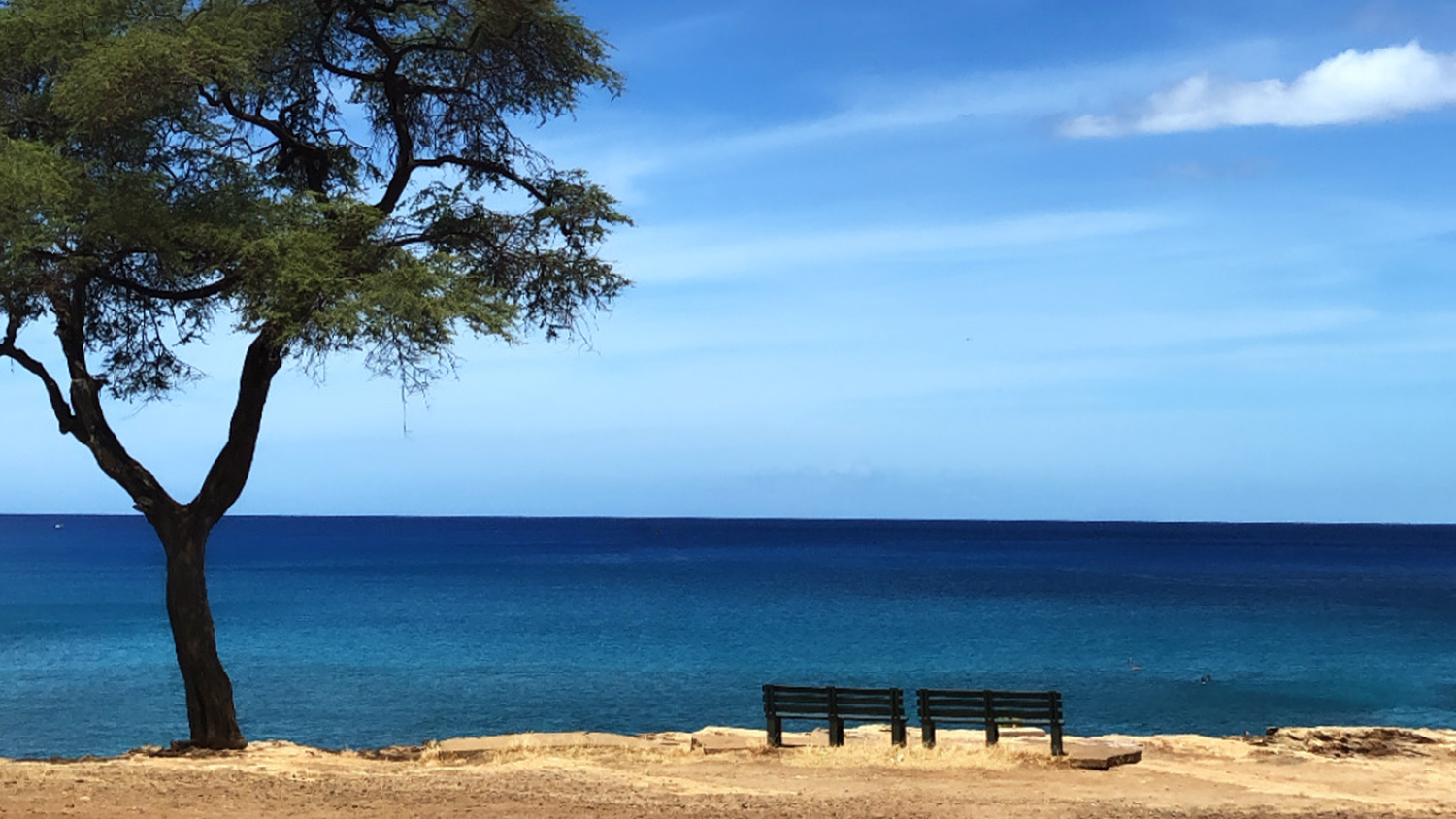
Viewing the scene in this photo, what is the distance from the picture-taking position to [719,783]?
1722 centimetres

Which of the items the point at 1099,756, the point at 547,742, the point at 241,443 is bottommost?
the point at 547,742

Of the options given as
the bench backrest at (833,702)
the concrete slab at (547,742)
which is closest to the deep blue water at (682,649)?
the concrete slab at (547,742)

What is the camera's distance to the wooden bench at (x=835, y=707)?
2098 cm

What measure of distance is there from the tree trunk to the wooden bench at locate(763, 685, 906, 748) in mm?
8136

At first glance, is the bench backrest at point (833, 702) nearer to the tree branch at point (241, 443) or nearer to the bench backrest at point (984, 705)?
the bench backrest at point (984, 705)

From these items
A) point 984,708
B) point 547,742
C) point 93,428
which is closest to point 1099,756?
point 984,708

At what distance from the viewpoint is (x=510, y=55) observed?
22203mm

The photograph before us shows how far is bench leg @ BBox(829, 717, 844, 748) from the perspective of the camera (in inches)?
838

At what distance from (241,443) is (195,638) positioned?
3.03 meters

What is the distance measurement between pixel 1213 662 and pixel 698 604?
40.4 m

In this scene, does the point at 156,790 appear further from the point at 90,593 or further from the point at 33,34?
the point at 90,593

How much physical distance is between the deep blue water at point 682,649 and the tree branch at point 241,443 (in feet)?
49.8

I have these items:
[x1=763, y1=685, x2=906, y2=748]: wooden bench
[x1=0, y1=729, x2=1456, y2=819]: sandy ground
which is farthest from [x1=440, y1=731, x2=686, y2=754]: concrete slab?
[x1=763, y1=685, x2=906, y2=748]: wooden bench

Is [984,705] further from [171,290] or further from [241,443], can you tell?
[171,290]
